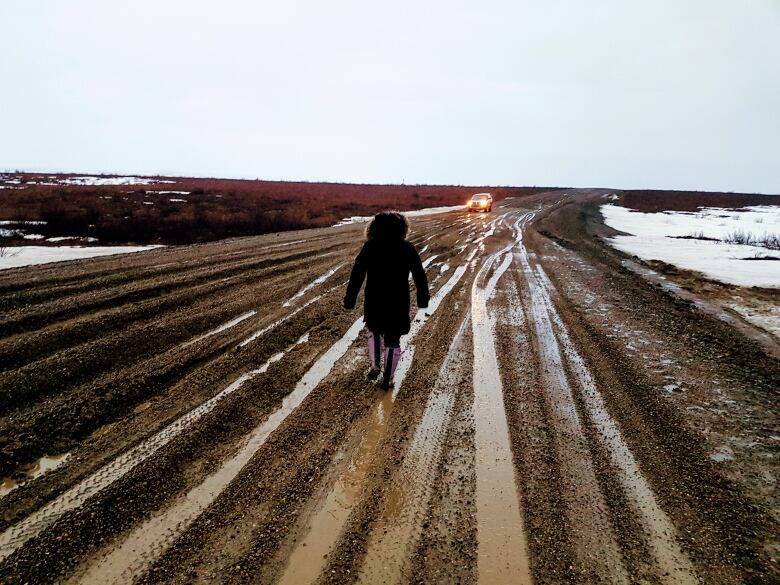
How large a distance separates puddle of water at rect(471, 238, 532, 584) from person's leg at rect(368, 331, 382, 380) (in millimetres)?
1116

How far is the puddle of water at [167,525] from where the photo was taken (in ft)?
7.42

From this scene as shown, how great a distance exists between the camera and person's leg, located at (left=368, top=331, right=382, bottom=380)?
4.54 m

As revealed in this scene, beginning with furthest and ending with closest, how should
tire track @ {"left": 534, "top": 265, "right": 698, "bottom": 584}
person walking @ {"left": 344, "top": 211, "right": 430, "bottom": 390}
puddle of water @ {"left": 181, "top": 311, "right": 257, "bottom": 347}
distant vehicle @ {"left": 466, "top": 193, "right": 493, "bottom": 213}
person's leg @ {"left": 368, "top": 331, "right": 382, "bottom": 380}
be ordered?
distant vehicle @ {"left": 466, "top": 193, "right": 493, "bottom": 213} < puddle of water @ {"left": 181, "top": 311, "right": 257, "bottom": 347} < person's leg @ {"left": 368, "top": 331, "right": 382, "bottom": 380} < person walking @ {"left": 344, "top": 211, "right": 430, "bottom": 390} < tire track @ {"left": 534, "top": 265, "right": 698, "bottom": 584}

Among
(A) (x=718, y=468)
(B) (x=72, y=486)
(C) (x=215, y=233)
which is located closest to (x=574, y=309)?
(A) (x=718, y=468)

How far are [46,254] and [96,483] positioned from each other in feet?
35.0

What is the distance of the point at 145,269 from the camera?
8664mm

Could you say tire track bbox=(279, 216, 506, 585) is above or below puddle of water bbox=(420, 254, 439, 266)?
below

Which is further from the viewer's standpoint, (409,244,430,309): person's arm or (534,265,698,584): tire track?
(409,244,430,309): person's arm

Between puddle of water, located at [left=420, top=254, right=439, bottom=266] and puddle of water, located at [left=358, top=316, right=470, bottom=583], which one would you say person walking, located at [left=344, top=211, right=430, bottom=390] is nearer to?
puddle of water, located at [left=358, top=316, right=470, bottom=583]

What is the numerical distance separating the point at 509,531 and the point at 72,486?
3.01 meters

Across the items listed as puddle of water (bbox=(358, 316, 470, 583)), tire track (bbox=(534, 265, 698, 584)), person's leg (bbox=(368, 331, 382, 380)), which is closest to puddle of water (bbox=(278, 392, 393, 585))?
puddle of water (bbox=(358, 316, 470, 583))

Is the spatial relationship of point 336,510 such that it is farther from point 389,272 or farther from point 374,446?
point 389,272

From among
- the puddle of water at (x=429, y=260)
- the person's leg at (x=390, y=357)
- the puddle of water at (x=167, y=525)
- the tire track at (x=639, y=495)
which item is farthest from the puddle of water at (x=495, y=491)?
the puddle of water at (x=429, y=260)

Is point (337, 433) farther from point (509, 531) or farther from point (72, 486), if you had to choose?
point (72, 486)
